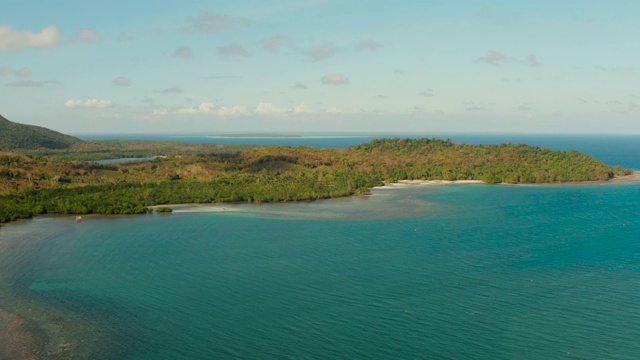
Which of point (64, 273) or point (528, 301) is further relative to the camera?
point (64, 273)

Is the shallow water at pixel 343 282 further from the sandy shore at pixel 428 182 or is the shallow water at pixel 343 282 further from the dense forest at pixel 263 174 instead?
the sandy shore at pixel 428 182

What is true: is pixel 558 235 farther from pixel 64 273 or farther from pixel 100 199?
pixel 100 199

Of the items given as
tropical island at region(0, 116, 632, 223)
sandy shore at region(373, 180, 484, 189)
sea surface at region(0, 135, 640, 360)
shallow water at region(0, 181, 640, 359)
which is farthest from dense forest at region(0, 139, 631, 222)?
sea surface at region(0, 135, 640, 360)

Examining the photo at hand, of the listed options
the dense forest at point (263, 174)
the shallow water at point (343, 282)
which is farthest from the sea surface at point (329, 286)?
the dense forest at point (263, 174)

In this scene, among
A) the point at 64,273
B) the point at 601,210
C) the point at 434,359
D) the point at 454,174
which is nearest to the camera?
the point at 434,359

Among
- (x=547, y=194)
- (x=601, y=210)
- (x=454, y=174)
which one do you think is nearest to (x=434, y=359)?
(x=601, y=210)

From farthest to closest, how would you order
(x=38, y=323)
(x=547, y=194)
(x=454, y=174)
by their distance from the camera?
(x=454, y=174) < (x=547, y=194) < (x=38, y=323)
